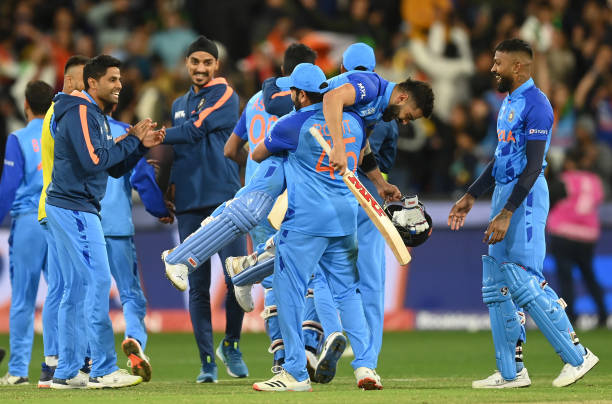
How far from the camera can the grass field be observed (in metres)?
7.53

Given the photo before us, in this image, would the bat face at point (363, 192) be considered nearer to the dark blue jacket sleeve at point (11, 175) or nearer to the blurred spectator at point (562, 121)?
the dark blue jacket sleeve at point (11, 175)

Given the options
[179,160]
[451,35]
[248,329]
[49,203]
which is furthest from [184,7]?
[49,203]

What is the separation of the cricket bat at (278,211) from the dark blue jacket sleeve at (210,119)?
1005 millimetres

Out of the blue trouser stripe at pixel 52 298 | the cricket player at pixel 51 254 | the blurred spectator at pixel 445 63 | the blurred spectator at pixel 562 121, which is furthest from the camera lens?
the blurred spectator at pixel 445 63

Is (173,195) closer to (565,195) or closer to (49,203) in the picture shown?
(49,203)

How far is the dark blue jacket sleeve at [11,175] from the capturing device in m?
9.70

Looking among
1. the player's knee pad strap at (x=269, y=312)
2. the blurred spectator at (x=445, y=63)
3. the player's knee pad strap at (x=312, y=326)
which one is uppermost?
the blurred spectator at (x=445, y=63)

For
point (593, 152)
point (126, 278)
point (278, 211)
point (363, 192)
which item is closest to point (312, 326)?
point (278, 211)

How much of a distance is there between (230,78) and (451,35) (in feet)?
13.5

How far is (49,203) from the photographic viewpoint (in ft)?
27.4

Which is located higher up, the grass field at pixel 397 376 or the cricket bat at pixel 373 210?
the cricket bat at pixel 373 210

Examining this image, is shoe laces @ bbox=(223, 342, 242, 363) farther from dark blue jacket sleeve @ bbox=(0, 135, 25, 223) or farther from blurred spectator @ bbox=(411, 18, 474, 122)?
blurred spectator @ bbox=(411, 18, 474, 122)

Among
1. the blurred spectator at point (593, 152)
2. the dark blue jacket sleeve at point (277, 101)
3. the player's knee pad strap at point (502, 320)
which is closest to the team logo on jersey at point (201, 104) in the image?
the dark blue jacket sleeve at point (277, 101)

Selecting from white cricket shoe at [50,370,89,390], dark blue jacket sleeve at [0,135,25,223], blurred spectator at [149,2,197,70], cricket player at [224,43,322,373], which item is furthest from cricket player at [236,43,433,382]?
blurred spectator at [149,2,197,70]
